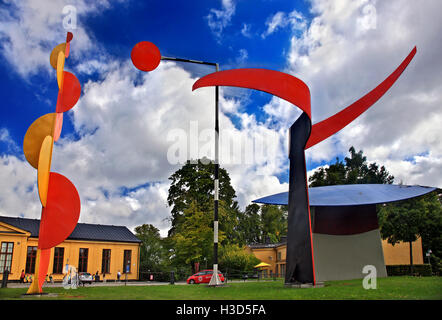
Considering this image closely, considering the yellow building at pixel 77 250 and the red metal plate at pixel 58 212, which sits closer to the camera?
the red metal plate at pixel 58 212

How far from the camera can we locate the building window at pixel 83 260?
3556 cm

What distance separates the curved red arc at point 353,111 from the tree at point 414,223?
18.1 metres

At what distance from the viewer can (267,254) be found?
55312 mm

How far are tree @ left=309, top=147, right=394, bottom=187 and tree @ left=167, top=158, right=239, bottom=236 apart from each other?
12977 mm

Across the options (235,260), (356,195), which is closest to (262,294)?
(356,195)

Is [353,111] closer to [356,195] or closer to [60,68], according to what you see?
[356,195]

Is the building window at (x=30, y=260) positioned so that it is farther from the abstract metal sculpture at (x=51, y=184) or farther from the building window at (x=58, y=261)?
the abstract metal sculpture at (x=51, y=184)

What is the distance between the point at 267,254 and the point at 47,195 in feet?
153

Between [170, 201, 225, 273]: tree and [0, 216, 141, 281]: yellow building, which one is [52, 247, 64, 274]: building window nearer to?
[0, 216, 141, 281]: yellow building

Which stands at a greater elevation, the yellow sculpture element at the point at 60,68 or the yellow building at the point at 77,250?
the yellow sculpture element at the point at 60,68

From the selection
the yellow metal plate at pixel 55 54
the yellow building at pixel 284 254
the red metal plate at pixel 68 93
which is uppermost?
the yellow metal plate at pixel 55 54

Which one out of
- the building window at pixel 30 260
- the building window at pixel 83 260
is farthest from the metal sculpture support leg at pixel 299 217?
the building window at pixel 83 260

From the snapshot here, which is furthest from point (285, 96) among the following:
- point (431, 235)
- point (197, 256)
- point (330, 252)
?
point (431, 235)

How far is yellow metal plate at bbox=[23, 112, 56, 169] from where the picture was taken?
12.6m
